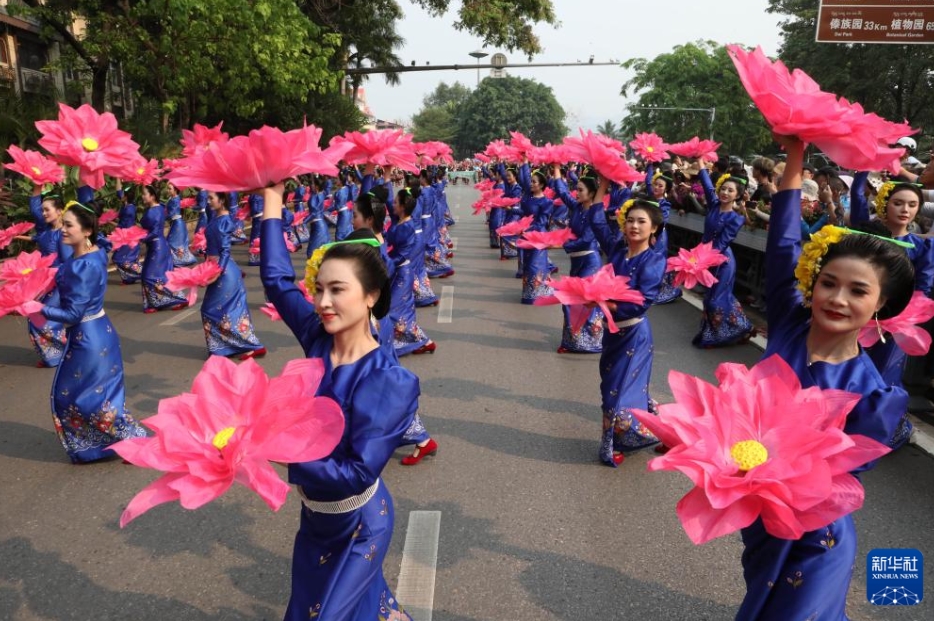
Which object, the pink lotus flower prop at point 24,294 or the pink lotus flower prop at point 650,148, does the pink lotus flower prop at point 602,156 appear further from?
the pink lotus flower prop at point 650,148

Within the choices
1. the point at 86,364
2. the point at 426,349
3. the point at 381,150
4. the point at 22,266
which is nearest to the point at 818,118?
the point at 381,150

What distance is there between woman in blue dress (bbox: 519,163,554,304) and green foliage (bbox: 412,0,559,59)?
11.4 m

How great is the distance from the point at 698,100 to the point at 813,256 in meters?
42.1

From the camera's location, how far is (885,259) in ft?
6.57

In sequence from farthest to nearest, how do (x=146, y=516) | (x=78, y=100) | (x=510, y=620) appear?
(x=78, y=100), (x=146, y=516), (x=510, y=620)

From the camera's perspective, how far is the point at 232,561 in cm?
329

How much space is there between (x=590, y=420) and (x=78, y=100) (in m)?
17.7

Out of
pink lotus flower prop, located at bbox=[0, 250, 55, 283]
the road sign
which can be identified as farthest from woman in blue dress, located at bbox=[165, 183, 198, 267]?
the road sign

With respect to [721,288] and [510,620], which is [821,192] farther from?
[510,620]

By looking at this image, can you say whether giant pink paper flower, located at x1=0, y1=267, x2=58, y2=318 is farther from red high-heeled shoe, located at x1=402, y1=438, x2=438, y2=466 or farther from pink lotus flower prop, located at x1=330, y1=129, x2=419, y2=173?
red high-heeled shoe, located at x1=402, y1=438, x2=438, y2=466

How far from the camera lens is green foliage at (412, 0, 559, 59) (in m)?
20.1

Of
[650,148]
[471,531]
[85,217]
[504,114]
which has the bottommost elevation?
[471,531]

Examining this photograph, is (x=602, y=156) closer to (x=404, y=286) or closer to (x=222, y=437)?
(x=404, y=286)

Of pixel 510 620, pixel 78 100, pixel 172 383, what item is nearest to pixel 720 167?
pixel 172 383
